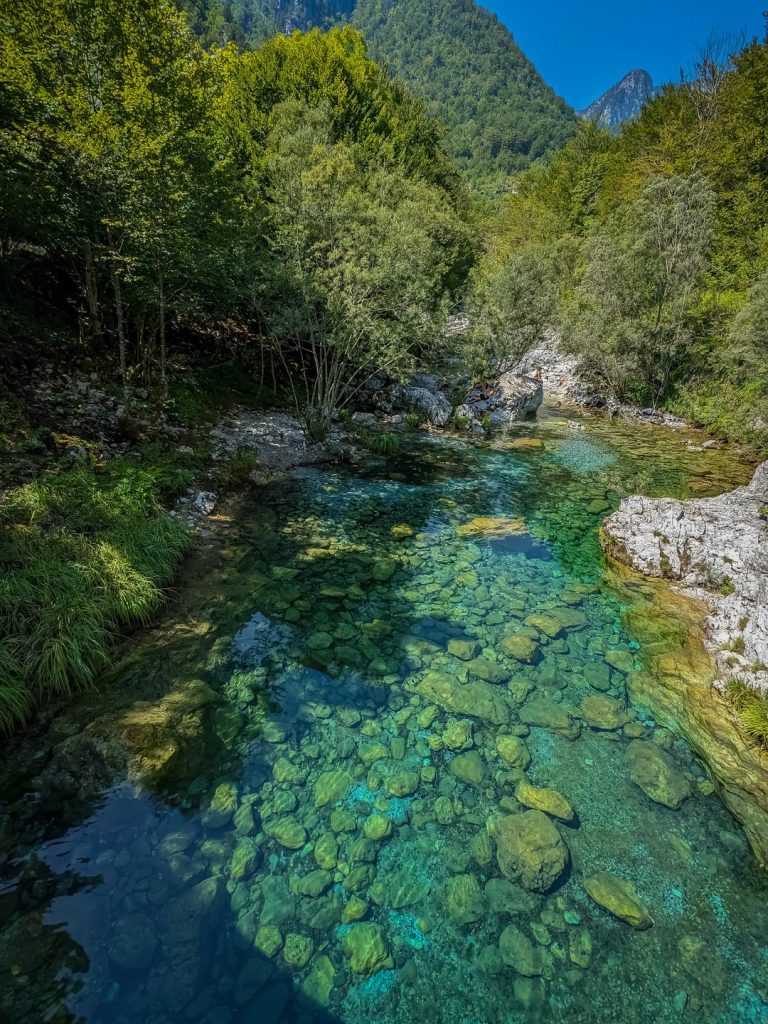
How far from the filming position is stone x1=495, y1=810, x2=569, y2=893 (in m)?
5.13

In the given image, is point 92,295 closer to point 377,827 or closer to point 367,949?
point 377,827

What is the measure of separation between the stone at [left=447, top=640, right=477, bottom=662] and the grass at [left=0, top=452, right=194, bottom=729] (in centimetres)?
582

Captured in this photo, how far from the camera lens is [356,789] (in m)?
6.02

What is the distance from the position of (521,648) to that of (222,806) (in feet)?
18.7

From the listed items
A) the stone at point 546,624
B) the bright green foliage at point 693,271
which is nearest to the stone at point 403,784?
the stone at point 546,624

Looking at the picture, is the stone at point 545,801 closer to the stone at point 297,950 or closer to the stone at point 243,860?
the stone at point 297,950

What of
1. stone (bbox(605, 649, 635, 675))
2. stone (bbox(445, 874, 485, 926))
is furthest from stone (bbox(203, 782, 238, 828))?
stone (bbox(605, 649, 635, 675))

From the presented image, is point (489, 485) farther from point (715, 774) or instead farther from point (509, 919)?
point (509, 919)

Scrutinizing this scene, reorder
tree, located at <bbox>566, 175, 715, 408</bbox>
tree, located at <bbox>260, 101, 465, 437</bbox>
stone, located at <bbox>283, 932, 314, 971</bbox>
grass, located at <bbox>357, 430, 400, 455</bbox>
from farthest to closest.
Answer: tree, located at <bbox>566, 175, 715, 408</bbox>
grass, located at <bbox>357, 430, 400, 455</bbox>
tree, located at <bbox>260, 101, 465, 437</bbox>
stone, located at <bbox>283, 932, 314, 971</bbox>

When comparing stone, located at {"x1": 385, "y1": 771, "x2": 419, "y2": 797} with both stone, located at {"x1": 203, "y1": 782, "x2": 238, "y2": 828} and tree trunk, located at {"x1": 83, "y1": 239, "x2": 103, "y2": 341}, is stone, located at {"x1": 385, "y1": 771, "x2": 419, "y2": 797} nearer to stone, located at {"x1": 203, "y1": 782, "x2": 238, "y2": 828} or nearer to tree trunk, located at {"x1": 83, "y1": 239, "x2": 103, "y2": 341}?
stone, located at {"x1": 203, "y1": 782, "x2": 238, "y2": 828}

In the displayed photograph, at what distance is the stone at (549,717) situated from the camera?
7069mm

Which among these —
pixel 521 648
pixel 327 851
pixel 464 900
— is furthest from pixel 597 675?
pixel 327 851

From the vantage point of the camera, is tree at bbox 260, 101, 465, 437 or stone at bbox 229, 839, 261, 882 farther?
Answer: tree at bbox 260, 101, 465, 437

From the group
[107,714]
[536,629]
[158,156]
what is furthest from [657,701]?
[158,156]
